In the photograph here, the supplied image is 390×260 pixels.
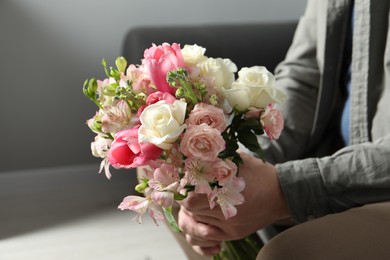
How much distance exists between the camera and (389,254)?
0.77 meters

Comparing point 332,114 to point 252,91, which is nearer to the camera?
point 252,91

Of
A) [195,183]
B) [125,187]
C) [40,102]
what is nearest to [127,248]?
[125,187]

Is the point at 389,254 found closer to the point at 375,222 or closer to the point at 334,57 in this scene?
the point at 375,222

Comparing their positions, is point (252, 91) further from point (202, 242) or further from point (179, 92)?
point (202, 242)

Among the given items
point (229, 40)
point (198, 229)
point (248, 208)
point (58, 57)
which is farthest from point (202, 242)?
point (58, 57)

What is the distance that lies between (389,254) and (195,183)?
0.26 m

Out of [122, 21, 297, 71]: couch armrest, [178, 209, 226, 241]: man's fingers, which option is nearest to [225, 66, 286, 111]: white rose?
[178, 209, 226, 241]: man's fingers

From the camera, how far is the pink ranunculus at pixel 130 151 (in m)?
0.80

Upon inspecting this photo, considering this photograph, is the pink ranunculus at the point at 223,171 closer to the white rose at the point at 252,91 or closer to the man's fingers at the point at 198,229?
the white rose at the point at 252,91

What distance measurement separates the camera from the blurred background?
234 centimetres

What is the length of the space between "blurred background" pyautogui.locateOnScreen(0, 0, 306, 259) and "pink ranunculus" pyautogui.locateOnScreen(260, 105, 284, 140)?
1.51m

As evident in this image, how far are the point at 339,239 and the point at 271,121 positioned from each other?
0.19 m

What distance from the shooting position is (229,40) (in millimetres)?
1910

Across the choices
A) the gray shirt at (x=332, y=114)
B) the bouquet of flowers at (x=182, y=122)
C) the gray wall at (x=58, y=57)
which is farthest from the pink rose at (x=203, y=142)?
the gray wall at (x=58, y=57)
